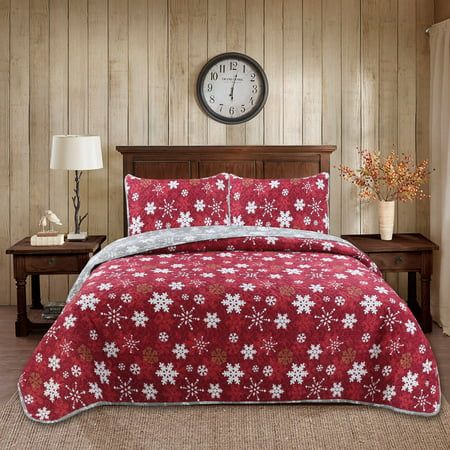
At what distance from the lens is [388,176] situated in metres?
5.17

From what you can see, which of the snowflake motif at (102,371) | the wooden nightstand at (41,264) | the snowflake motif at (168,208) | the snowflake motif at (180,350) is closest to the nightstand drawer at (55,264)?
the wooden nightstand at (41,264)

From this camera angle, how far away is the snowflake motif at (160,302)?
346 cm

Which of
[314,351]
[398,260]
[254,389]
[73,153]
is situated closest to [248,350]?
[254,389]

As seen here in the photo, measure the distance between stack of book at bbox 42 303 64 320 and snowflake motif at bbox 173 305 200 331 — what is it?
5.84 ft

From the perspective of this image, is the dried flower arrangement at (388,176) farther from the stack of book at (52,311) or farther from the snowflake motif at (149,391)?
the snowflake motif at (149,391)

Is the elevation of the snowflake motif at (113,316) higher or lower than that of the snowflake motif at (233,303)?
lower

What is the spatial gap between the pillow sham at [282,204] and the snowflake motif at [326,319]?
4.77ft

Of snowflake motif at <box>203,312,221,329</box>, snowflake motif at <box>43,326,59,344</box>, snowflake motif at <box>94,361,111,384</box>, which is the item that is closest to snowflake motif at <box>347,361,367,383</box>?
snowflake motif at <box>203,312,221,329</box>

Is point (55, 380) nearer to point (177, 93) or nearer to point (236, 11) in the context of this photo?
point (177, 93)

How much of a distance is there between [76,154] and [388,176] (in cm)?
199

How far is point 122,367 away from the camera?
344 centimetres

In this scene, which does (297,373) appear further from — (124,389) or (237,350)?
(124,389)

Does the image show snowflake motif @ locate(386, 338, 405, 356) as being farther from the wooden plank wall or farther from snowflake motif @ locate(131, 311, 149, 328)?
the wooden plank wall

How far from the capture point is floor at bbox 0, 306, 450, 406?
12.7 feet
